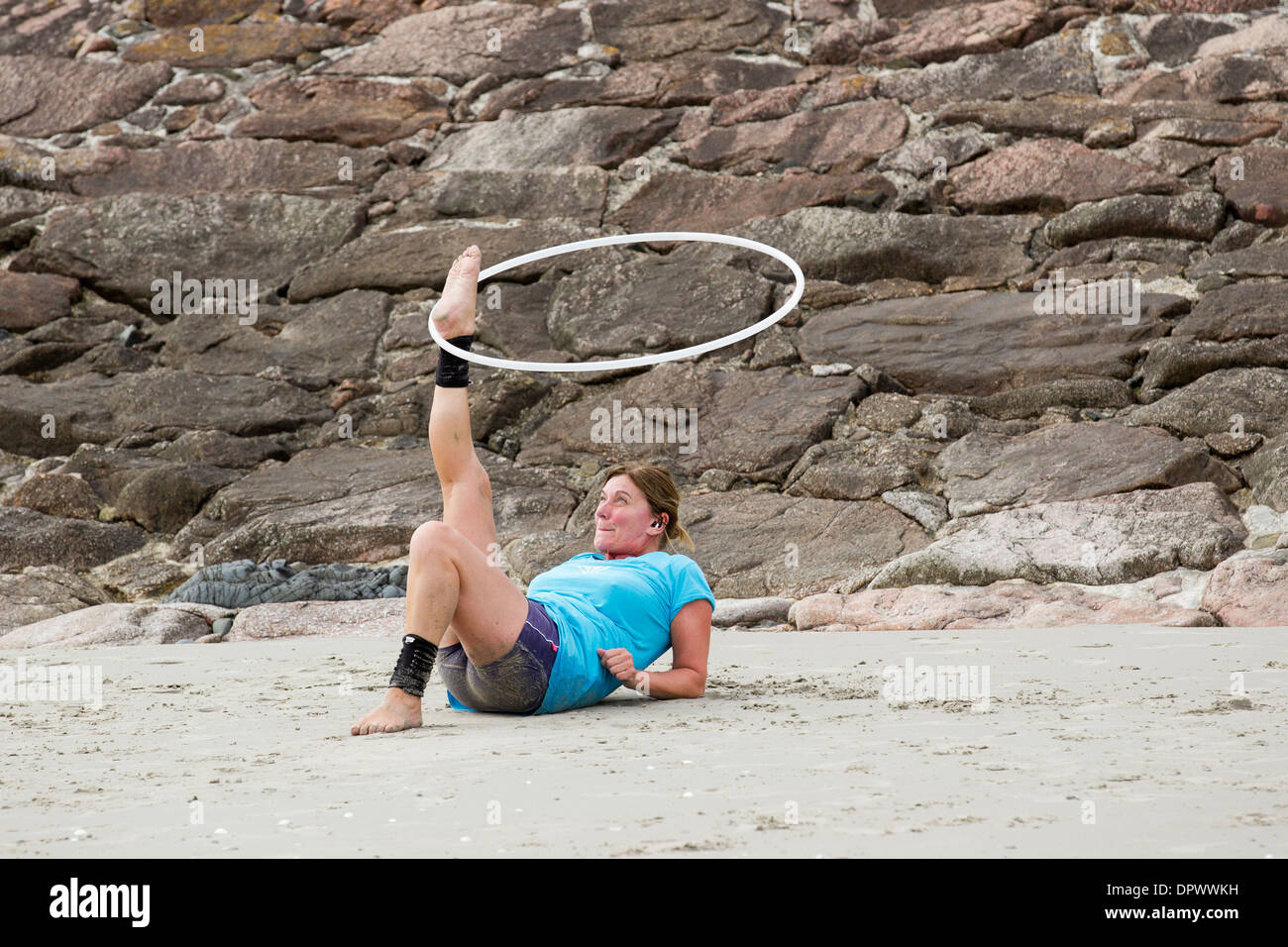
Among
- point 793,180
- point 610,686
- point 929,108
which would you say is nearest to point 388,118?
point 793,180

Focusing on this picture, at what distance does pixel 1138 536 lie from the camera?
6.64 m

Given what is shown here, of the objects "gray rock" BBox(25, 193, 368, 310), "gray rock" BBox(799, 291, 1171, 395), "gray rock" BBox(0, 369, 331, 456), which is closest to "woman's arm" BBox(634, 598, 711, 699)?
"gray rock" BBox(799, 291, 1171, 395)

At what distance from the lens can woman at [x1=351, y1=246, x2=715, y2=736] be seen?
335 cm

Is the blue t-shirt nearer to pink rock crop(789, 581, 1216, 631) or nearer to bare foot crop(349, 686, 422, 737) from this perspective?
bare foot crop(349, 686, 422, 737)

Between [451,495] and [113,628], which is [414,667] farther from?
[113,628]

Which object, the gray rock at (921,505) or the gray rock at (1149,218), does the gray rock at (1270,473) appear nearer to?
the gray rock at (921,505)

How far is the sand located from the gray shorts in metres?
0.07

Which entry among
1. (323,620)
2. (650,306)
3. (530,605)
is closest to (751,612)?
(323,620)

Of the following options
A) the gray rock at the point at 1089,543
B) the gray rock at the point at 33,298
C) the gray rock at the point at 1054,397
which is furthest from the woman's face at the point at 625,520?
the gray rock at the point at 33,298

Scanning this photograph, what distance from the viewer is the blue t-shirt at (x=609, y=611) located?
3613 mm

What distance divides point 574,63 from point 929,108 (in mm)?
3482

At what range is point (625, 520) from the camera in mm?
3906

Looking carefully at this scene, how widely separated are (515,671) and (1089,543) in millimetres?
4210

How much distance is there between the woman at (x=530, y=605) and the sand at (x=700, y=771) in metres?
0.09
